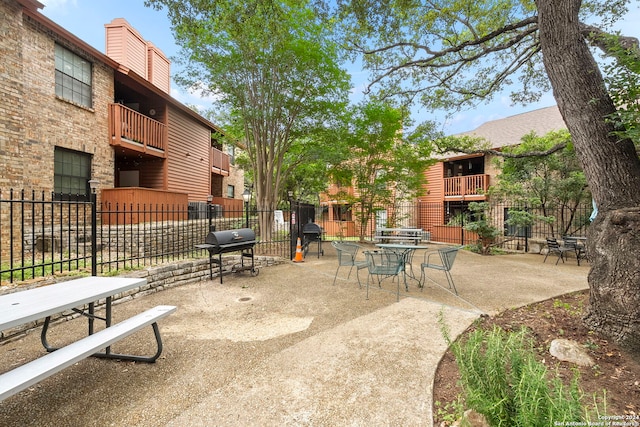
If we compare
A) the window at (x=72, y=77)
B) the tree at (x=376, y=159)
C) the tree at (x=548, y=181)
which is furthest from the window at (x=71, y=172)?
the tree at (x=548, y=181)

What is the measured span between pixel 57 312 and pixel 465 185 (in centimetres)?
1831

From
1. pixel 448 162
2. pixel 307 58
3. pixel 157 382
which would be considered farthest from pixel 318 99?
pixel 448 162

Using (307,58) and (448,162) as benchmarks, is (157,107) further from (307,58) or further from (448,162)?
(448,162)

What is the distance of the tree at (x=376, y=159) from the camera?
483 inches

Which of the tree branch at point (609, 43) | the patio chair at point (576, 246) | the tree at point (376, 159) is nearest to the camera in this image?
the tree branch at point (609, 43)

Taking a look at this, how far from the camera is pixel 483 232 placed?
1083 centimetres

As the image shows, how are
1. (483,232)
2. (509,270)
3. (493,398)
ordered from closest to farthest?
1. (493,398)
2. (509,270)
3. (483,232)

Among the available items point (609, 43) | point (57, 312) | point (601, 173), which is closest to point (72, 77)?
point (57, 312)

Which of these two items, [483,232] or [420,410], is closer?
[420,410]

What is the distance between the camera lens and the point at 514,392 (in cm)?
186

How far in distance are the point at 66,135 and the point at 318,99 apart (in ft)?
27.1

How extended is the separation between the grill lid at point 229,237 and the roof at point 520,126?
13647 mm

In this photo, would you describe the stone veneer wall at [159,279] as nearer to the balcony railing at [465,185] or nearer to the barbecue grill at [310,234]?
the barbecue grill at [310,234]

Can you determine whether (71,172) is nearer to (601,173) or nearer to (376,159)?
(376,159)
